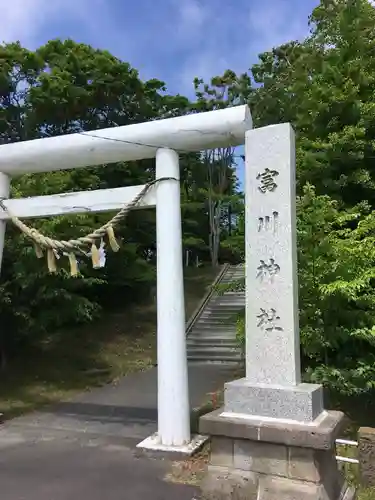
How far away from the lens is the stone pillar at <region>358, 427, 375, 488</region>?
462cm

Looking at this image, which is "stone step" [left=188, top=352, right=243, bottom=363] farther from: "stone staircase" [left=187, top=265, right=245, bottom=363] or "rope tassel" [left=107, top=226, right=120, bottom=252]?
"rope tassel" [left=107, top=226, right=120, bottom=252]

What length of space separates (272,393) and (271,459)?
1.82ft

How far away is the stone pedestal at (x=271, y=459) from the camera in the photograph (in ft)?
13.0

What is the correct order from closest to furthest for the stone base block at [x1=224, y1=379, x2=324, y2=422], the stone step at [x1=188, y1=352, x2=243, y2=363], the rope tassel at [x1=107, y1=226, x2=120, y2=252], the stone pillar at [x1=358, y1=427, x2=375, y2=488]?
the stone base block at [x1=224, y1=379, x2=324, y2=422] → the stone pillar at [x1=358, y1=427, x2=375, y2=488] → the rope tassel at [x1=107, y1=226, x2=120, y2=252] → the stone step at [x1=188, y1=352, x2=243, y2=363]

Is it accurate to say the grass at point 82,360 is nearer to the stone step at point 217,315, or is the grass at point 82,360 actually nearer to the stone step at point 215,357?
the stone step at point 217,315

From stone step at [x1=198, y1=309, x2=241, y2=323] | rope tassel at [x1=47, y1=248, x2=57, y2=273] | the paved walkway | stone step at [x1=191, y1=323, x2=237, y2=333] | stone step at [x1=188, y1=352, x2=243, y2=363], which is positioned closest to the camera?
the paved walkway

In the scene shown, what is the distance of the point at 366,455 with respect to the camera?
4699 millimetres

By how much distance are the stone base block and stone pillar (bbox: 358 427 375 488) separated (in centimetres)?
59

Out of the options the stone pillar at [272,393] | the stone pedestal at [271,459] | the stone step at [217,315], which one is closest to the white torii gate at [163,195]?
the stone pillar at [272,393]

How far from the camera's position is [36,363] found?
12.5 metres

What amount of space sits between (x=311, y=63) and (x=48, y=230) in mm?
6741

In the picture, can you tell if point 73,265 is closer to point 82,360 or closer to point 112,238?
point 112,238

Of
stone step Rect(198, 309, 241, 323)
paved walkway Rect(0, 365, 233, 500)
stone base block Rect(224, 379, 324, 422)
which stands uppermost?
stone base block Rect(224, 379, 324, 422)

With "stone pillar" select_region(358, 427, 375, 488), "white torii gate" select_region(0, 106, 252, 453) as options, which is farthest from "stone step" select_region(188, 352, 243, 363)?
"stone pillar" select_region(358, 427, 375, 488)
